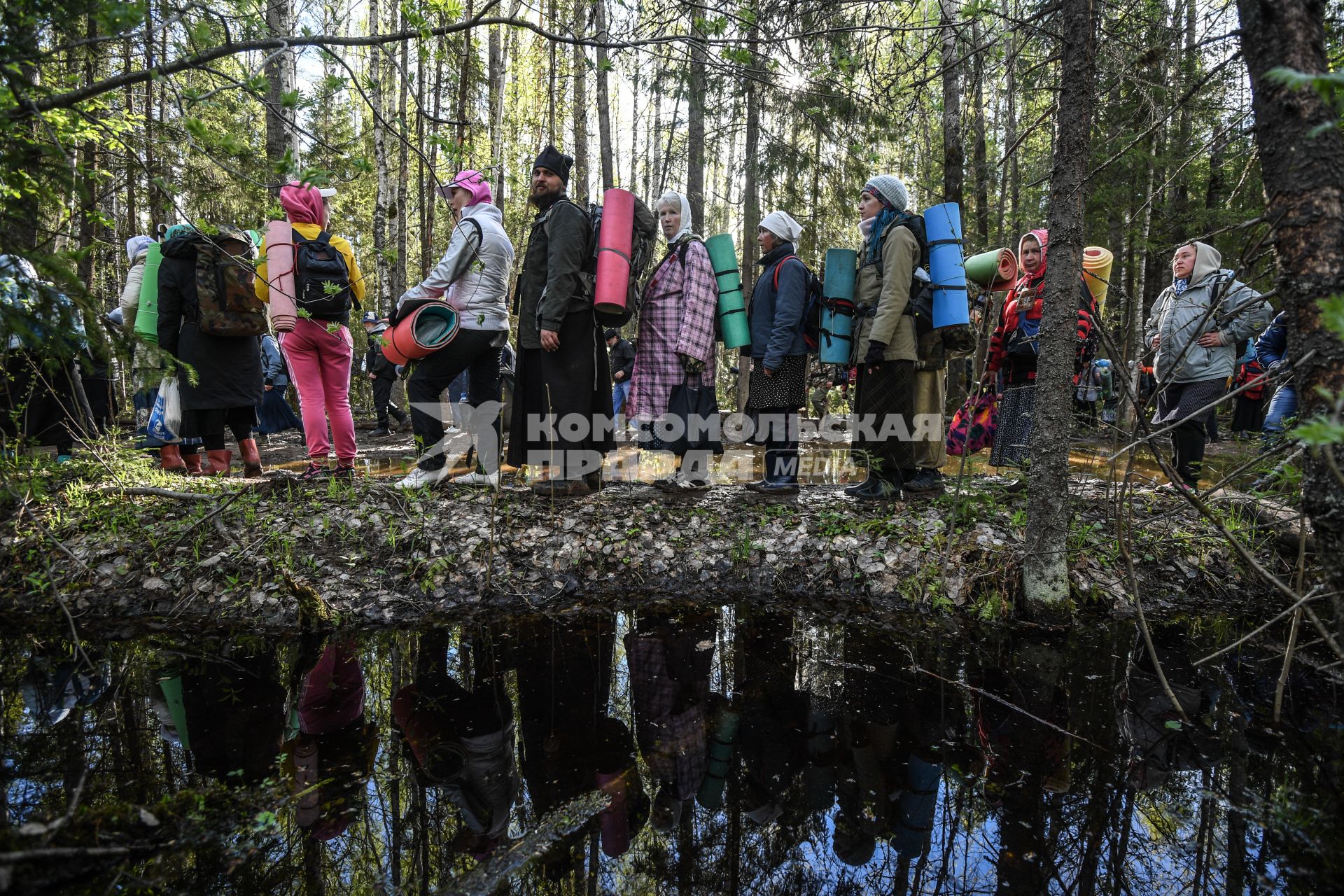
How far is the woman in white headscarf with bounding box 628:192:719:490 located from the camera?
17.5 feet

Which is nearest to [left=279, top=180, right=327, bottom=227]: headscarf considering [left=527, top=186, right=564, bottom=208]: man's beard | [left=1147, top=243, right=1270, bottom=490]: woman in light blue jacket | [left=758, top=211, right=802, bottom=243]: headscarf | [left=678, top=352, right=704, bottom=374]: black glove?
[left=527, top=186, right=564, bottom=208]: man's beard

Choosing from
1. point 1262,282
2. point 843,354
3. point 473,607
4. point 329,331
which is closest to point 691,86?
point 843,354

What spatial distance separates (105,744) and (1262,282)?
17.1 meters

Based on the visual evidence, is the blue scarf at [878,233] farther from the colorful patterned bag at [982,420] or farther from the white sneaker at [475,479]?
the white sneaker at [475,479]

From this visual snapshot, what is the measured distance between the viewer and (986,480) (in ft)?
17.6

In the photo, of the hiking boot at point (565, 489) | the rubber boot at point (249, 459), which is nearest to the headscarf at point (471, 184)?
the hiking boot at point (565, 489)

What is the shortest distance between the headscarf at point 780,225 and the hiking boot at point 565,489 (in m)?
2.54

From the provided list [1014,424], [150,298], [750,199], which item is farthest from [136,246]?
[750,199]

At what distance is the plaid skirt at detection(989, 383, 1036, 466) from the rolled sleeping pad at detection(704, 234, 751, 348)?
2.09 m

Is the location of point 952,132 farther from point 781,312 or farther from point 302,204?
point 302,204

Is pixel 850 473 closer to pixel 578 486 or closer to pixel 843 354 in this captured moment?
pixel 843 354

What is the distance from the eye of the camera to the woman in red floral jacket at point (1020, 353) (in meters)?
4.95

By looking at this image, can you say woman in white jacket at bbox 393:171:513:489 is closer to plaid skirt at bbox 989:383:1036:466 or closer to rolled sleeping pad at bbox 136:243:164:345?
rolled sleeping pad at bbox 136:243:164:345

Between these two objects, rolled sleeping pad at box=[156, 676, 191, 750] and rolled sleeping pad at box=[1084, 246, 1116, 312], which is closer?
rolled sleeping pad at box=[156, 676, 191, 750]
